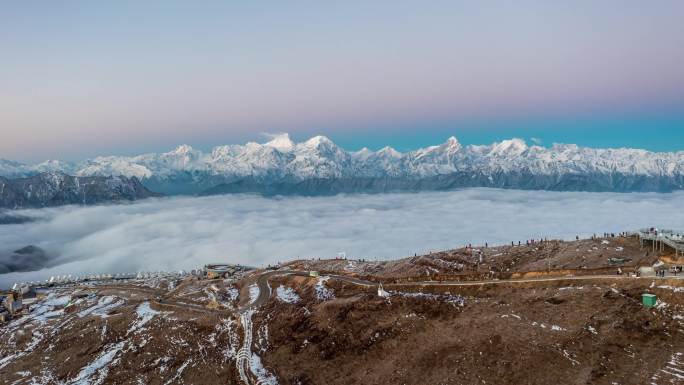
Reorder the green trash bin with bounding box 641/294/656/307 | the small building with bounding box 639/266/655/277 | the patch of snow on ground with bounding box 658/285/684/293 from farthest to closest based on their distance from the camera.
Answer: the small building with bounding box 639/266/655/277 < the patch of snow on ground with bounding box 658/285/684/293 < the green trash bin with bounding box 641/294/656/307

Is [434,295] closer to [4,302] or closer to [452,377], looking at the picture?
[452,377]

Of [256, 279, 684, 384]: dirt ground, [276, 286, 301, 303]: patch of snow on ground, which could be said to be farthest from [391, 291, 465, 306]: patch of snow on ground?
[276, 286, 301, 303]: patch of snow on ground

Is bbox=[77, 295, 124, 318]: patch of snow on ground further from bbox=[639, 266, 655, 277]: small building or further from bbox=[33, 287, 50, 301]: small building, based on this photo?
bbox=[639, 266, 655, 277]: small building

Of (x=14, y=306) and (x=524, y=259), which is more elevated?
(x=524, y=259)

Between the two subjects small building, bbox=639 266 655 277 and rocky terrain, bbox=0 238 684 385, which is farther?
small building, bbox=639 266 655 277

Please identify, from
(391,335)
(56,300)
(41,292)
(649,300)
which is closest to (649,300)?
(649,300)

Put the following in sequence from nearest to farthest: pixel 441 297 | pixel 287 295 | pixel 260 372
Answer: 1. pixel 260 372
2. pixel 441 297
3. pixel 287 295

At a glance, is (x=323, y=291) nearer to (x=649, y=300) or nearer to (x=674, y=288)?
(x=649, y=300)

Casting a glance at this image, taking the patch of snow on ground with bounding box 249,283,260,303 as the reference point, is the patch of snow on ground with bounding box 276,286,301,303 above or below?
above
